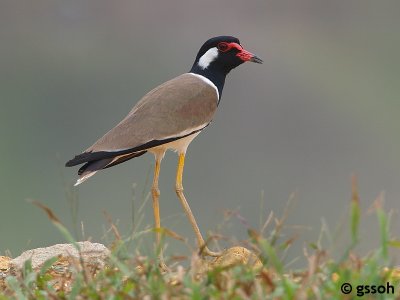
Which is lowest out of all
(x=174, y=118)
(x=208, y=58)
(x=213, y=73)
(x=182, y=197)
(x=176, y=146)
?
(x=182, y=197)

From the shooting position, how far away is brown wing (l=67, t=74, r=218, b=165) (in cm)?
653

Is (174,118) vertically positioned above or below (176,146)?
above

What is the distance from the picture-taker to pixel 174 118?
6777mm

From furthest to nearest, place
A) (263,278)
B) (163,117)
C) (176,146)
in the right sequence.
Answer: (176,146)
(163,117)
(263,278)

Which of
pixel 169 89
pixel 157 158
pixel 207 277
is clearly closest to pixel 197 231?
pixel 157 158

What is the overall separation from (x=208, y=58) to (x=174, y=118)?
818mm

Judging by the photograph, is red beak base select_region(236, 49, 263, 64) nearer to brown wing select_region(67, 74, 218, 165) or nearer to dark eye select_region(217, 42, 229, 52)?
dark eye select_region(217, 42, 229, 52)

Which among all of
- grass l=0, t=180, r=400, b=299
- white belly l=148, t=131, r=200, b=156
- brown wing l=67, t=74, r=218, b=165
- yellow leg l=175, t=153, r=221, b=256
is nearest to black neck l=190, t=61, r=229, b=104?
brown wing l=67, t=74, r=218, b=165

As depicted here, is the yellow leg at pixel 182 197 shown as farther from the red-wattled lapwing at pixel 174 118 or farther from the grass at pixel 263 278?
the grass at pixel 263 278

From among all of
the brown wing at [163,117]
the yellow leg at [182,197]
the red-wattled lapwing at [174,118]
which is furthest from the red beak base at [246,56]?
the yellow leg at [182,197]

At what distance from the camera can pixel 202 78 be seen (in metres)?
7.20

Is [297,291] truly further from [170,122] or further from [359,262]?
[170,122]

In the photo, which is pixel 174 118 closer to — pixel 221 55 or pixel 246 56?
pixel 221 55

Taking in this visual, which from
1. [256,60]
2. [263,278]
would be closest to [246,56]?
[256,60]
